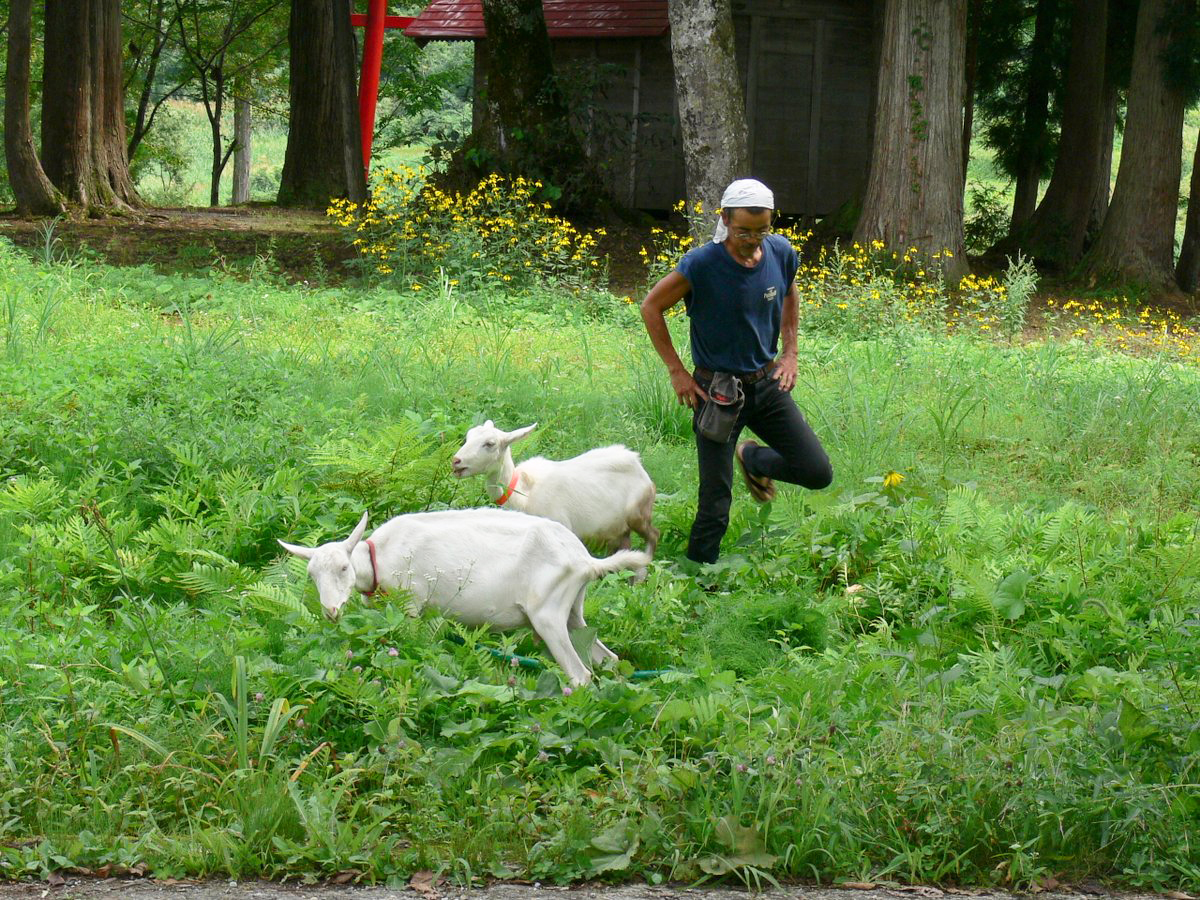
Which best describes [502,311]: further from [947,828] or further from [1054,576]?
[947,828]

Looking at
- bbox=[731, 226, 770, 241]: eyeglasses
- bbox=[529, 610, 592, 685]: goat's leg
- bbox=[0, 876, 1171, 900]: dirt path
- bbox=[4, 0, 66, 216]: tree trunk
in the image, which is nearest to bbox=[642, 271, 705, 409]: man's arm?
bbox=[731, 226, 770, 241]: eyeglasses

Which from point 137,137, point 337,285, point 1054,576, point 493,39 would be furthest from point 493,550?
point 137,137

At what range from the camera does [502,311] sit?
1272 cm

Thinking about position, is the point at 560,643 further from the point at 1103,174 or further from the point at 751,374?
the point at 1103,174

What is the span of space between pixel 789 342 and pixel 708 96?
931 cm

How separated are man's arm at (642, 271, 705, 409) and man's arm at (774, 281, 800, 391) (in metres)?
0.44

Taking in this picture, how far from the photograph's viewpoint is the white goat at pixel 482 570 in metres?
5.39

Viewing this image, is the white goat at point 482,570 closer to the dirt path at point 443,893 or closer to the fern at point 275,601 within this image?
the fern at point 275,601

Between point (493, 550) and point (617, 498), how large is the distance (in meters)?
1.38

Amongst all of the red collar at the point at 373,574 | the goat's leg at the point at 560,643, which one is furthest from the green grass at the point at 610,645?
the red collar at the point at 373,574

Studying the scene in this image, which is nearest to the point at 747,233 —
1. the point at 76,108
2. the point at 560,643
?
the point at 560,643

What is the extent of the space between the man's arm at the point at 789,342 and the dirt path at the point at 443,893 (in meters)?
3.17

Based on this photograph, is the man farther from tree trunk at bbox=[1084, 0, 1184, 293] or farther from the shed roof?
the shed roof

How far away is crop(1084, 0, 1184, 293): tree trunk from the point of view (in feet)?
59.9
